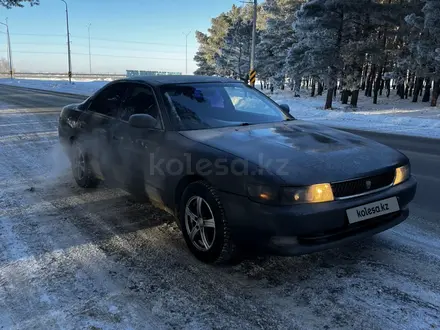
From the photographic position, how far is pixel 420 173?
657 centimetres

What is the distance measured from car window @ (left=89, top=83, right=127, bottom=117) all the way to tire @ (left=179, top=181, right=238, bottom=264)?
1.76 m

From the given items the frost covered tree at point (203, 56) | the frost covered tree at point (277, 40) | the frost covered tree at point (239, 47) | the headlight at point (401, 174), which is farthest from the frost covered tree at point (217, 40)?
the headlight at point (401, 174)

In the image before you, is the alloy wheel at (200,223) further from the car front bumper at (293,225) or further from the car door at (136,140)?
the car door at (136,140)

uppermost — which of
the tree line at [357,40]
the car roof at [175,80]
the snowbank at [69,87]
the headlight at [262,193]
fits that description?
the tree line at [357,40]

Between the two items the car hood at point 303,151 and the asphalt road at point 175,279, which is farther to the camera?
the car hood at point 303,151

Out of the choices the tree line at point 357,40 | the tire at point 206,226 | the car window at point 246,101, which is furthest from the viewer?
the tree line at point 357,40

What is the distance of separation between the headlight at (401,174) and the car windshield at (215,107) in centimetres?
139

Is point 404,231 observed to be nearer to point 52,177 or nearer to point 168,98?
point 168,98

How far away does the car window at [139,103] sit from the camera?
12.9ft

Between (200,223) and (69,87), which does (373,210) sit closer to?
(200,223)

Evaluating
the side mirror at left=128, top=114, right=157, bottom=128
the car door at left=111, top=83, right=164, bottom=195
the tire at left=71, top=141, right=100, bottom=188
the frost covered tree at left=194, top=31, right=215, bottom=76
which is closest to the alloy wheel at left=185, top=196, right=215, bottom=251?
the car door at left=111, top=83, right=164, bottom=195

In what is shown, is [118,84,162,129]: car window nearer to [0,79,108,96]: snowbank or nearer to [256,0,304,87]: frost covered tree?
[0,79,108,96]: snowbank

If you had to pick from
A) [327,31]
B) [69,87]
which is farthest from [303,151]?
[69,87]

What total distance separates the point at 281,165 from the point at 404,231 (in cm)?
187
